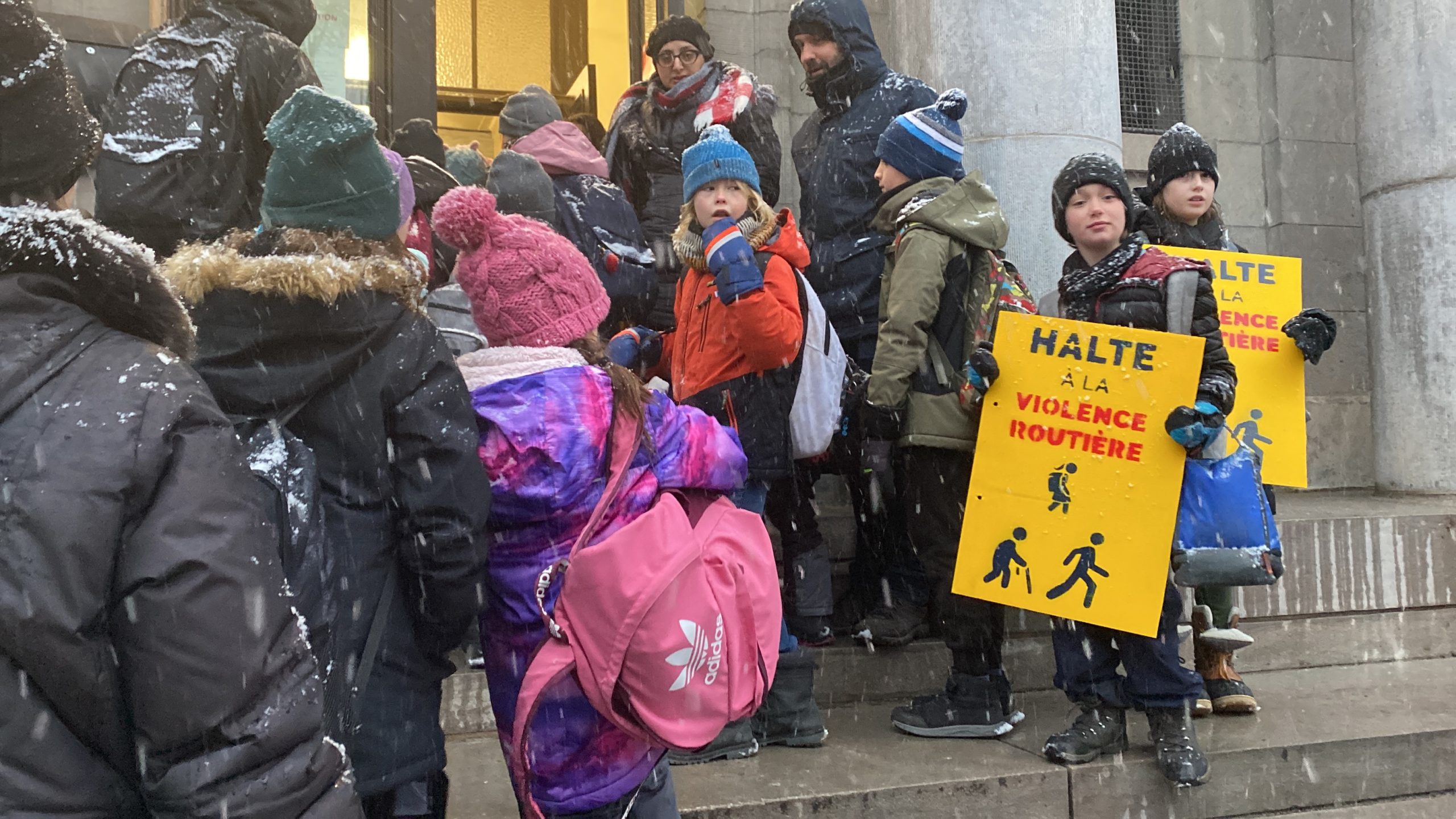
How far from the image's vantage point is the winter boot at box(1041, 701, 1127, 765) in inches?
153

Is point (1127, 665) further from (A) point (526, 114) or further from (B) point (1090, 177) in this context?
(A) point (526, 114)

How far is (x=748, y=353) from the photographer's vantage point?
393 cm

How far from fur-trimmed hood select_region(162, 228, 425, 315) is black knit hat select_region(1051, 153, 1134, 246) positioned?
276 centimetres

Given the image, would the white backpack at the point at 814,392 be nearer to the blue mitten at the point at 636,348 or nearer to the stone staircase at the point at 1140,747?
the blue mitten at the point at 636,348

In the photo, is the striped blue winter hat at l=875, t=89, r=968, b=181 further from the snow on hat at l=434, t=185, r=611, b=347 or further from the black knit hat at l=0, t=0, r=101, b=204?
the black knit hat at l=0, t=0, r=101, b=204

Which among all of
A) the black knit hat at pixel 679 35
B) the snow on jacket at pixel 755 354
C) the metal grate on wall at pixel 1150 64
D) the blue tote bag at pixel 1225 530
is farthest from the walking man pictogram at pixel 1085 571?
the metal grate on wall at pixel 1150 64

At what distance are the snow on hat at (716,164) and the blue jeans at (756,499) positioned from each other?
3.54ft

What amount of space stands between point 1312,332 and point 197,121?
4205 millimetres

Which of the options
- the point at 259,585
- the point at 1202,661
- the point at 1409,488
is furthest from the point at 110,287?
the point at 1409,488

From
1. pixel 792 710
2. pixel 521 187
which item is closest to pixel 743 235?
pixel 521 187

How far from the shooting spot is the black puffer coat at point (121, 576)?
4.45 feet

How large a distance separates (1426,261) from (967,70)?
378cm

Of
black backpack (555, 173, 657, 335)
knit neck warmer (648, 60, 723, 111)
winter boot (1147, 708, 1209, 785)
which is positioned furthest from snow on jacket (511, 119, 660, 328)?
winter boot (1147, 708, 1209, 785)

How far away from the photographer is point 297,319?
2.18m
